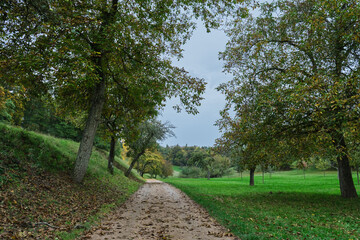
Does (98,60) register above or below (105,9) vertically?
below

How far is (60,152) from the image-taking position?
13.8 m

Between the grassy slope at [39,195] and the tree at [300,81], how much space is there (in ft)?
28.3

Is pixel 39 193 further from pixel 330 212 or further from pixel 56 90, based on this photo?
pixel 330 212

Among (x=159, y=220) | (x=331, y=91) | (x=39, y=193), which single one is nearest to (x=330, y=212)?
(x=331, y=91)

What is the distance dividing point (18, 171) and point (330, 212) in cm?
1436

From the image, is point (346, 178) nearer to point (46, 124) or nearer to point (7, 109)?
point (7, 109)

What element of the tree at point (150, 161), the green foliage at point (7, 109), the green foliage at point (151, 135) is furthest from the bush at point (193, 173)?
the green foliage at point (7, 109)

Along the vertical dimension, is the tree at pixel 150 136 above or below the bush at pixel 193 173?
above

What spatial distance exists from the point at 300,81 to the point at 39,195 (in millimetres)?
12110

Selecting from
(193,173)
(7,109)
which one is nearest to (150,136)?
(7,109)

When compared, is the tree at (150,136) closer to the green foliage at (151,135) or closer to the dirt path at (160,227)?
the green foliage at (151,135)

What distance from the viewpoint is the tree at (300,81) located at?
28.7ft

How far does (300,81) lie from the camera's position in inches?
400

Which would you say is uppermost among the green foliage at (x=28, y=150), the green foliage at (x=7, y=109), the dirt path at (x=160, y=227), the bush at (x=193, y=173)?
the green foliage at (x=7, y=109)
